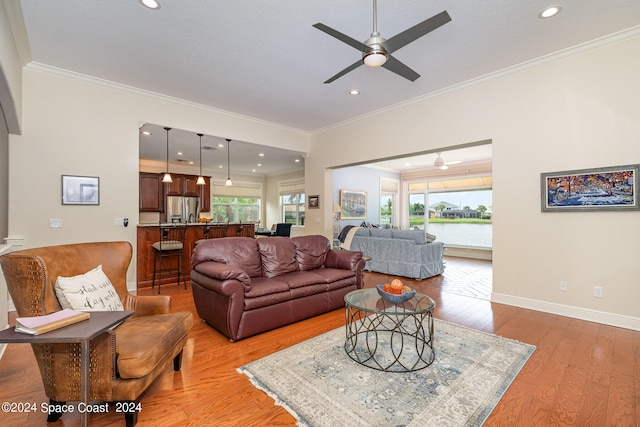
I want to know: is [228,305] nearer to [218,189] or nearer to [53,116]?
[53,116]

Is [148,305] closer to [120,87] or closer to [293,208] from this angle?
[120,87]

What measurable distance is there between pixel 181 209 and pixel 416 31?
828 cm

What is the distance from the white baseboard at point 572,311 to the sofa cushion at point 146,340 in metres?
4.01

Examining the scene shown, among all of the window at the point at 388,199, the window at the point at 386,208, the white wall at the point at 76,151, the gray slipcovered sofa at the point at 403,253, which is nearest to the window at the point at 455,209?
the window at the point at 388,199

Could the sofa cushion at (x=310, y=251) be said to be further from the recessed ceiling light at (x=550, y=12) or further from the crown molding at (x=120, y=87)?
the recessed ceiling light at (x=550, y=12)

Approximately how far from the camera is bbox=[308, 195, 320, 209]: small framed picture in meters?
6.74

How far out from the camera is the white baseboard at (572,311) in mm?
3114

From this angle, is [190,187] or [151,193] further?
[190,187]

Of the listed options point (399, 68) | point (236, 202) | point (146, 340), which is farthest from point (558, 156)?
point (236, 202)

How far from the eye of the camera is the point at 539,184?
3701mm

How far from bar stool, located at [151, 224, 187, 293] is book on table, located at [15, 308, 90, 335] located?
3.43 meters

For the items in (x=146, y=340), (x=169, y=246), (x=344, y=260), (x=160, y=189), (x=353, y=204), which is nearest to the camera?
(x=146, y=340)

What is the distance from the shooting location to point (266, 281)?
3240 mm

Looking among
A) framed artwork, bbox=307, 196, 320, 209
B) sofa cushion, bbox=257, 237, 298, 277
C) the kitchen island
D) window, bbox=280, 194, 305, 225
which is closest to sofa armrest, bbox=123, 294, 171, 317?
sofa cushion, bbox=257, 237, 298, 277
